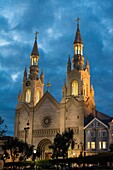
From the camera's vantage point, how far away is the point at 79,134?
81.0 meters

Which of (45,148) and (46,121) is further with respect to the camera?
(45,148)

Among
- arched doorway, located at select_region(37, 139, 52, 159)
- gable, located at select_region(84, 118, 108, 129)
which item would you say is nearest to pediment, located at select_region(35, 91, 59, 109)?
arched doorway, located at select_region(37, 139, 52, 159)

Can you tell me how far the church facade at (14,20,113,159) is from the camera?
79688 millimetres

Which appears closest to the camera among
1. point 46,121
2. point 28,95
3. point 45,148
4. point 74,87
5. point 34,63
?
point 46,121

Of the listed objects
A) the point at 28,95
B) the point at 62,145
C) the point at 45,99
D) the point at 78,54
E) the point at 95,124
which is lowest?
the point at 62,145

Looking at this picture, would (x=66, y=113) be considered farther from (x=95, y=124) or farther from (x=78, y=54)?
(x=78, y=54)

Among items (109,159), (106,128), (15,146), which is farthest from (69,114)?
(109,159)

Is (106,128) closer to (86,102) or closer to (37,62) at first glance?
(86,102)

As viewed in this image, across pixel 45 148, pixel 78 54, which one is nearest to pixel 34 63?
pixel 78 54

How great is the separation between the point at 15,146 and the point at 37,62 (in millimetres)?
35788

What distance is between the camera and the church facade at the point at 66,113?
79.7 meters

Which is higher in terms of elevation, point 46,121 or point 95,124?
point 46,121

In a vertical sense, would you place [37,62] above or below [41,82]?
above

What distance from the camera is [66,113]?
85312 mm
